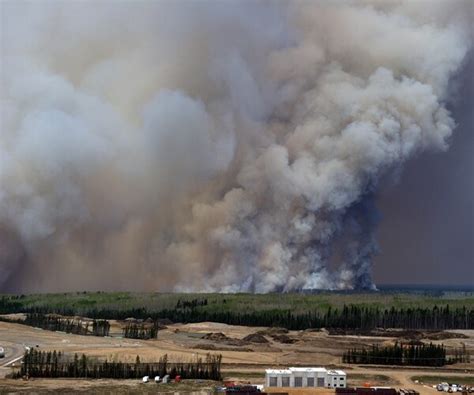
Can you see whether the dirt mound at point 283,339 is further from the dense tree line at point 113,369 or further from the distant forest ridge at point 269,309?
the dense tree line at point 113,369

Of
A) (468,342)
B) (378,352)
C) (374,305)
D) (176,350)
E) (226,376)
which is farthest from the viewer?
(374,305)

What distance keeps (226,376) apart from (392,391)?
9.95 meters

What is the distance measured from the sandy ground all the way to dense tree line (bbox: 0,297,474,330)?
4.45m

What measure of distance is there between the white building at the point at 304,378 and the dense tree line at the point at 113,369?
3.55 m

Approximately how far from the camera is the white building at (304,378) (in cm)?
3641

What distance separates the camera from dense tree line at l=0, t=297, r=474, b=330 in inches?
2697

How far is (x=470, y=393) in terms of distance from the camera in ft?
117

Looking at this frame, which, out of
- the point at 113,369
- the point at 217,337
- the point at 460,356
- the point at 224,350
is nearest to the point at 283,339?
the point at 217,337

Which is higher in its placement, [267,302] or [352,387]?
[267,302]

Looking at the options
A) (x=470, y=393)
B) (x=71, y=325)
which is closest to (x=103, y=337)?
(x=71, y=325)

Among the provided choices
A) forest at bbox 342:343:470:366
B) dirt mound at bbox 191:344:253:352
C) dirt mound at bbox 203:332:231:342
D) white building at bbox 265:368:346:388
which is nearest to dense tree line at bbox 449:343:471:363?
forest at bbox 342:343:470:366

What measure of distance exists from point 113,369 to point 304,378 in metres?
10.9

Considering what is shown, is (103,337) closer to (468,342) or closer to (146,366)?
(146,366)

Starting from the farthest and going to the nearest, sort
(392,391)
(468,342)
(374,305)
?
(374,305), (468,342), (392,391)
